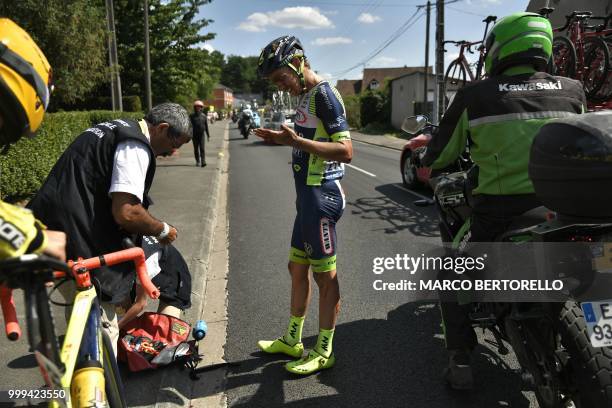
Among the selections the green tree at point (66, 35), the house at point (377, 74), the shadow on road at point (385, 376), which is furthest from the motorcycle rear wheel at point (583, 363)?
the house at point (377, 74)

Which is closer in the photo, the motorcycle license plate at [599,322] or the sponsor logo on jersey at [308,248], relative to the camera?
the motorcycle license plate at [599,322]

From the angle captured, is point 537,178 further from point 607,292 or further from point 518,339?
point 518,339

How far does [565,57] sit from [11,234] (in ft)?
26.3

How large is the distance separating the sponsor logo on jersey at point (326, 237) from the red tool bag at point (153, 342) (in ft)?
3.87

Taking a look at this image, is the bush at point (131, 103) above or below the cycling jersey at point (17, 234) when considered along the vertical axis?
above

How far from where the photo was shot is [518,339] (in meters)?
2.33

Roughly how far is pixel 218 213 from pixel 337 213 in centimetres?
603

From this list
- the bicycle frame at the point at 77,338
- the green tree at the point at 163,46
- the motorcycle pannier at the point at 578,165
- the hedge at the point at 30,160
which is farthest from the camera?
the green tree at the point at 163,46

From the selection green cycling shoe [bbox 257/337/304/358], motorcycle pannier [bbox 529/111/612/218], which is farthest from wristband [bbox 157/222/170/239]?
motorcycle pannier [bbox 529/111/612/218]

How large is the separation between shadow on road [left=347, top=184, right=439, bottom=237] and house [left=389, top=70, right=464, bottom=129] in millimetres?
24362

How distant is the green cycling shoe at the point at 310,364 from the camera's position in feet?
10.5

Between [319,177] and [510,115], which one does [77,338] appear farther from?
[510,115]

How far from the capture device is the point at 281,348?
3.51m

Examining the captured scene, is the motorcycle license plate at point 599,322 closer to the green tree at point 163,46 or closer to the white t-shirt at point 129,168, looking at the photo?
the white t-shirt at point 129,168
